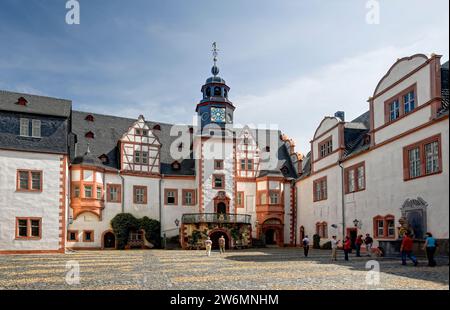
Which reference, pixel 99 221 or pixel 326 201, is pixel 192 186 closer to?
pixel 99 221

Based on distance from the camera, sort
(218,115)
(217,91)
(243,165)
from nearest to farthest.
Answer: (243,165), (218,115), (217,91)

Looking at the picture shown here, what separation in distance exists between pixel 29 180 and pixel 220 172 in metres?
17.1

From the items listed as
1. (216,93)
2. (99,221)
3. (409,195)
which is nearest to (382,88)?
(409,195)

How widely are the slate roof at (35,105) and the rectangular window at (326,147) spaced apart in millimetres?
20212

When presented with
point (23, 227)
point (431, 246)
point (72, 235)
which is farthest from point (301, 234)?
point (431, 246)

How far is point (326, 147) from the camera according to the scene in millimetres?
36625

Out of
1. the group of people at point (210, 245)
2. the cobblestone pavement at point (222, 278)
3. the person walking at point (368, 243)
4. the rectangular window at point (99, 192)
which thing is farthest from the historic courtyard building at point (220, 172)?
the group of people at point (210, 245)

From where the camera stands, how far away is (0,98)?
31062 mm

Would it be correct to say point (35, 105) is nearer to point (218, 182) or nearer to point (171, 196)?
point (171, 196)

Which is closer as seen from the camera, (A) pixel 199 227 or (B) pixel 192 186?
(A) pixel 199 227

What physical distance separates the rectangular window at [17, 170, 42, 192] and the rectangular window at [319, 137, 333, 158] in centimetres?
2187

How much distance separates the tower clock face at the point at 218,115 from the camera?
44.7 meters

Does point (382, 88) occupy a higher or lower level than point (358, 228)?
higher
